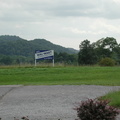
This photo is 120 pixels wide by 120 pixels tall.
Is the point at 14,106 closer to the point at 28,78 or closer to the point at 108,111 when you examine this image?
the point at 108,111

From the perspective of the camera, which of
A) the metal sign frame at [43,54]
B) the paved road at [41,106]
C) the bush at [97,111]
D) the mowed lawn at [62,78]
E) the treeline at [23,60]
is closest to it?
the bush at [97,111]

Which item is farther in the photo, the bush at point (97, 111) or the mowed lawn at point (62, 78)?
the mowed lawn at point (62, 78)

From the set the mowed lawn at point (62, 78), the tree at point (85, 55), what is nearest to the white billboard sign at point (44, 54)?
the mowed lawn at point (62, 78)

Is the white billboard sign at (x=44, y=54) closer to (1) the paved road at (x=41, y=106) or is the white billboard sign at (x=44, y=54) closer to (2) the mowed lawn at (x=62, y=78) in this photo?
(2) the mowed lawn at (x=62, y=78)

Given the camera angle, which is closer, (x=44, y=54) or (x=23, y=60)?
(x=44, y=54)

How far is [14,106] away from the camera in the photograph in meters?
10.8

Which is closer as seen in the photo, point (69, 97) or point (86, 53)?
point (69, 97)

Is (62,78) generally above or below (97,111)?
below

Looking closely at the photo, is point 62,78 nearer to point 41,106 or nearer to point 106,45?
point 41,106

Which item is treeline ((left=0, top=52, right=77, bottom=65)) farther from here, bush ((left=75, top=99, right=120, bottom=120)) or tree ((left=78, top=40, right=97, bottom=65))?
bush ((left=75, top=99, right=120, bottom=120))

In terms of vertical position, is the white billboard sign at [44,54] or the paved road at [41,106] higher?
the white billboard sign at [44,54]

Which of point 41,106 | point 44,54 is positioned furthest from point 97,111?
point 44,54

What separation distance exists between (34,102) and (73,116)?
3.02 meters

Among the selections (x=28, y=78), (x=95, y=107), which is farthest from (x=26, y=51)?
(x=95, y=107)
